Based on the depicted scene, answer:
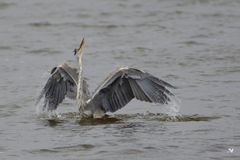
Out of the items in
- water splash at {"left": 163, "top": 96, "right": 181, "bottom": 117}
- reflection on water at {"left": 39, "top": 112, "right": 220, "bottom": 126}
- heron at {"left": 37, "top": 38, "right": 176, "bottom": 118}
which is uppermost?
heron at {"left": 37, "top": 38, "right": 176, "bottom": 118}

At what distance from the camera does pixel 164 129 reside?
8586 mm

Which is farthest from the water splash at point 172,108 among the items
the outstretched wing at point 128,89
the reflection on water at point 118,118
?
the outstretched wing at point 128,89

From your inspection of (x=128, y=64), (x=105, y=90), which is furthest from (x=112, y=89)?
(x=128, y=64)

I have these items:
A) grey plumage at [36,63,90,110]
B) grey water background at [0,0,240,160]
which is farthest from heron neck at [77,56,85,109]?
grey water background at [0,0,240,160]

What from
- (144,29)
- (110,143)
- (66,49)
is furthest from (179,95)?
(144,29)

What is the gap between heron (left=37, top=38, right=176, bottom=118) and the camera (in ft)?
29.2

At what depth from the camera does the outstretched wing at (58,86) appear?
9.34 m

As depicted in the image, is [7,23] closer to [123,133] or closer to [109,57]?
[109,57]

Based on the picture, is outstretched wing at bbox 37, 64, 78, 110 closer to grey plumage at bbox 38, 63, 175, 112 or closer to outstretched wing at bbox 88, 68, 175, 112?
grey plumage at bbox 38, 63, 175, 112

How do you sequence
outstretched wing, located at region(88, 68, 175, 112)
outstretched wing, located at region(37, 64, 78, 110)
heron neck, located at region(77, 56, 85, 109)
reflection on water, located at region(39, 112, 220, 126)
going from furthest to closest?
outstretched wing, located at region(37, 64, 78, 110)
heron neck, located at region(77, 56, 85, 109)
reflection on water, located at region(39, 112, 220, 126)
outstretched wing, located at region(88, 68, 175, 112)

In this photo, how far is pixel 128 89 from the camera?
9.09m

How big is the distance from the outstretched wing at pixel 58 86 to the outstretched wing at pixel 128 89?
366 millimetres

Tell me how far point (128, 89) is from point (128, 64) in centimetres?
279

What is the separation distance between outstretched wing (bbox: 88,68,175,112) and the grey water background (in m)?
0.26
